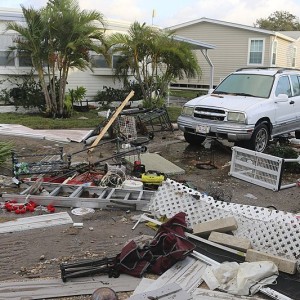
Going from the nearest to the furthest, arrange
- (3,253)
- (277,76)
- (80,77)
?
(3,253)
(277,76)
(80,77)

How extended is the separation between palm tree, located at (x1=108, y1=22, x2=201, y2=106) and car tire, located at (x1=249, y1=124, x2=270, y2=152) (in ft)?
19.4

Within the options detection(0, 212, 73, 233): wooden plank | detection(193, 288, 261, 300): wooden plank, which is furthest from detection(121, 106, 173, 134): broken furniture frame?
detection(193, 288, 261, 300): wooden plank

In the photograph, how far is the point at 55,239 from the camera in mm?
4984

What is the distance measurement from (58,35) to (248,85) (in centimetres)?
642

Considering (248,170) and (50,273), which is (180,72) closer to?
(248,170)

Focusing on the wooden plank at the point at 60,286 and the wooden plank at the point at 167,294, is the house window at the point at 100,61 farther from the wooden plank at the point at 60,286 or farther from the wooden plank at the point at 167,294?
the wooden plank at the point at 167,294

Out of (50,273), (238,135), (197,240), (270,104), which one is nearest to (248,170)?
(238,135)

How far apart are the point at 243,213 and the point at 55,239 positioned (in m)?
2.26

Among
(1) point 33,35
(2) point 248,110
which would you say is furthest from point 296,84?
(1) point 33,35

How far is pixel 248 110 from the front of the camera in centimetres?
888

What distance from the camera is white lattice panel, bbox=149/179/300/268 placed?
14.9 ft

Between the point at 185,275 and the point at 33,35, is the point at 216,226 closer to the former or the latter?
the point at 185,275

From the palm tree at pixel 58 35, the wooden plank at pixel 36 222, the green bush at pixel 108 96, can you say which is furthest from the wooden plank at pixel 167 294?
the green bush at pixel 108 96

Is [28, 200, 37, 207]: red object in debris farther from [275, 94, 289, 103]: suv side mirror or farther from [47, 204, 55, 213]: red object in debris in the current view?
[275, 94, 289, 103]: suv side mirror
